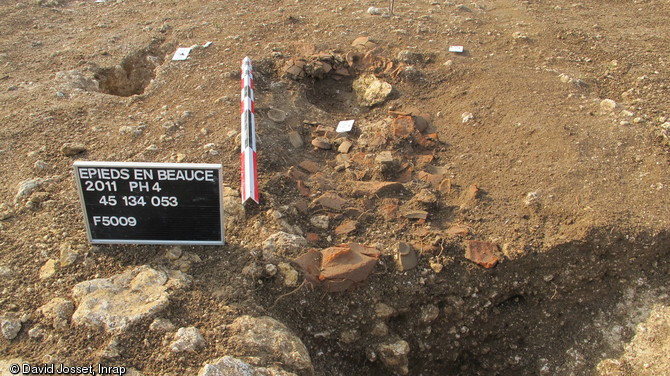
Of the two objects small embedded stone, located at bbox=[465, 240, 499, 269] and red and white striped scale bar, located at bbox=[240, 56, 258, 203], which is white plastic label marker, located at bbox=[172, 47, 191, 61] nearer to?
red and white striped scale bar, located at bbox=[240, 56, 258, 203]

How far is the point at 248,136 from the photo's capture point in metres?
3.43

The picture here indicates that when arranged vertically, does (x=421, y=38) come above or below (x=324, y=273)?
above

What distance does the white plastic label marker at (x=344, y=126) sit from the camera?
403cm

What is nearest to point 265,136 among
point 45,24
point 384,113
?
point 384,113

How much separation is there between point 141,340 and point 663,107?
14.0 ft

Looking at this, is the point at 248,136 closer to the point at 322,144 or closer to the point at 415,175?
the point at 322,144

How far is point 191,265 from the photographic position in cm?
260

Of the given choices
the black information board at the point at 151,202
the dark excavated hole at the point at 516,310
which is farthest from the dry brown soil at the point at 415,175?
the black information board at the point at 151,202

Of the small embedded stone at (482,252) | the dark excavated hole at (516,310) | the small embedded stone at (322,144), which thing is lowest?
the dark excavated hole at (516,310)

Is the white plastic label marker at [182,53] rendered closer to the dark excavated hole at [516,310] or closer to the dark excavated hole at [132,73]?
the dark excavated hole at [132,73]

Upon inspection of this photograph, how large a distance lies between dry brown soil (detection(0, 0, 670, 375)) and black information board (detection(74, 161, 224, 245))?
12cm

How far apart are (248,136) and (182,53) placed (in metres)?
1.93

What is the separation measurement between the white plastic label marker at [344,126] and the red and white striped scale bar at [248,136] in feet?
2.36

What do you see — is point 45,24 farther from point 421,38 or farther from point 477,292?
point 477,292
